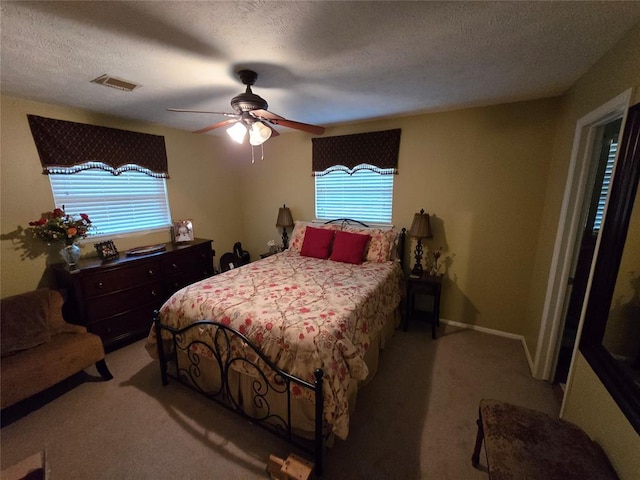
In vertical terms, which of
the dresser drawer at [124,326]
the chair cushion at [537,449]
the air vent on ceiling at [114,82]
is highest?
the air vent on ceiling at [114,82]

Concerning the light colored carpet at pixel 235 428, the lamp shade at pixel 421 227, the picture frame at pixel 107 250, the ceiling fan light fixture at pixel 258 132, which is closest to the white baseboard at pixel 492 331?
the light colored carpet at pixel 235 428

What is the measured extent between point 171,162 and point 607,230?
423cm

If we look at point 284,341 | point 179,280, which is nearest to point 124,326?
point 179,280

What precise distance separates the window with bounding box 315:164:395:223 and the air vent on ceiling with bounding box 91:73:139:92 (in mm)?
2244

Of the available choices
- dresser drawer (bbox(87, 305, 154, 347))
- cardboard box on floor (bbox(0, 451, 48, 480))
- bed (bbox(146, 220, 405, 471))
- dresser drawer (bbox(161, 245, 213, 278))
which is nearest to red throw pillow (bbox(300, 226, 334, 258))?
bed (bbox(146, 220, 405, 471))

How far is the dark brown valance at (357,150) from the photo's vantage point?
3.14m

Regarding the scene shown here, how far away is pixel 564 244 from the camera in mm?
2012

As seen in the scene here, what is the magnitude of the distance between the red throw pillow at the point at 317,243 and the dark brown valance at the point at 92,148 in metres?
2.09

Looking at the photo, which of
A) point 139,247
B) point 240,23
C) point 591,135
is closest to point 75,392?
point 139,247

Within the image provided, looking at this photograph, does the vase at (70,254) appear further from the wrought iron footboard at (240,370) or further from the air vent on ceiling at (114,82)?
the air vent on ceiling at (114,82)

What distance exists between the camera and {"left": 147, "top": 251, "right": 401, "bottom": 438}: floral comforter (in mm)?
1533

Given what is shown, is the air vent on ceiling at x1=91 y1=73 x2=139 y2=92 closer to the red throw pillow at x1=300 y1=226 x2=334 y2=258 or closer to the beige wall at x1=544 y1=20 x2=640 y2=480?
the red throw pillow at x1=300 y1=226 x2=334 y2=258

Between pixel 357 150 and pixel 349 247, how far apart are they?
1.29 m

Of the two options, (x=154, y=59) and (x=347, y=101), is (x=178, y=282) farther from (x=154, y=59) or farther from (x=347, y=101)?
(x=347, y=101)
